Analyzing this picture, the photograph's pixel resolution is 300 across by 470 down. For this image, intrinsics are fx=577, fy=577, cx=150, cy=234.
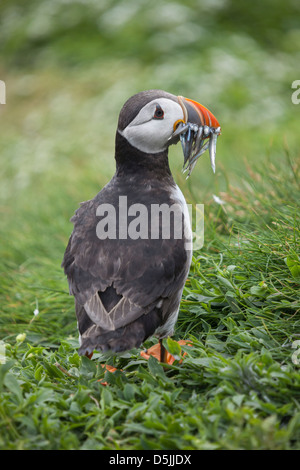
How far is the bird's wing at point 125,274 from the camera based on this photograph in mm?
3045

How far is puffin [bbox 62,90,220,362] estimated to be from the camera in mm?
3051

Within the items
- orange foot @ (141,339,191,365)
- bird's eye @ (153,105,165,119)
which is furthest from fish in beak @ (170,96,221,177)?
orange foot @ (141,339,191,365)

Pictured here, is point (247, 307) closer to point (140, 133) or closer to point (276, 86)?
point (140, 133)

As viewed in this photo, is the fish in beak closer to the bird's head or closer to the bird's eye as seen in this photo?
the bird's head

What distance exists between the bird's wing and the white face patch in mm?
622

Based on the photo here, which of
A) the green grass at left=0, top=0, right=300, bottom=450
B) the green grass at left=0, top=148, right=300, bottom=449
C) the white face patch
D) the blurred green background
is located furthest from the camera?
the blurred green background

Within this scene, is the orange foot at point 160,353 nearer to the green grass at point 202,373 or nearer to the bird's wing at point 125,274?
the green grass at point 202,373

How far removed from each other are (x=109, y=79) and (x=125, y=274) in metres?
7.68

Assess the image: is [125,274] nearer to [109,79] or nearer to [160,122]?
[160,122]

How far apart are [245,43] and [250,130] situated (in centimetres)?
259

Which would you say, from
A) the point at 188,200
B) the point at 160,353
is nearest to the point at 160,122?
the point at 160,353

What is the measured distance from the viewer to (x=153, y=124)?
335cm
